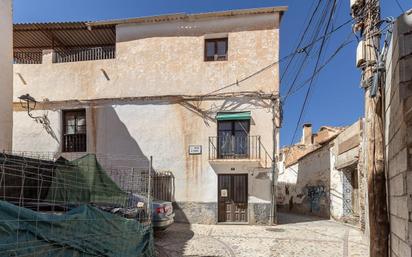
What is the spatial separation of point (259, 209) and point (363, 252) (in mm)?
4923

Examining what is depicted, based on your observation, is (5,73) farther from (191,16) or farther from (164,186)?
(191,16)

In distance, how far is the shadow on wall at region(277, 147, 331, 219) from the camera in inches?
647

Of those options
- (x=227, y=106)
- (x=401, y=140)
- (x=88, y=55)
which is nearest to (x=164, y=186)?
(x=227, y=106)

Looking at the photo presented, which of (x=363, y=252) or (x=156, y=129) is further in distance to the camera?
(x=156, y=129)

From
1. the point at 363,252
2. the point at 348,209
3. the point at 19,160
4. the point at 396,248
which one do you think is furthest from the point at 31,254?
the point at 348,209

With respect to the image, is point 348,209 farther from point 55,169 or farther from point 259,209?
point 55,169

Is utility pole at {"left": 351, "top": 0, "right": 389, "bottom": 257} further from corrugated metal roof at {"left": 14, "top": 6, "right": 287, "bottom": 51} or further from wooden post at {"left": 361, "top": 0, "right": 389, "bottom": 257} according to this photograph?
corrugated metal roof at {"left": 14, "top": 6, "right": 287, "bottom": 51}

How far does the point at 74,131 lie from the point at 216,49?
724cm

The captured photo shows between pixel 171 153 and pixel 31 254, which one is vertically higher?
pixel 171 153

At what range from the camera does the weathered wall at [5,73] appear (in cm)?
1045

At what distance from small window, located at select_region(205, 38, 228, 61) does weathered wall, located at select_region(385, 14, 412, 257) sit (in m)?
10.1

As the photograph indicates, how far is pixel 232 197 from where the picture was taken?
44.0 feet

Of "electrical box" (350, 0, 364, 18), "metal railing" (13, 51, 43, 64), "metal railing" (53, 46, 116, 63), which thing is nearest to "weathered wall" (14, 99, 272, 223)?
"metal railing" (53, 46, 116, 63)

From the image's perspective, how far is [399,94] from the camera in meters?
3.67
